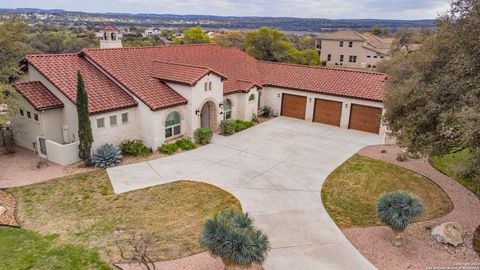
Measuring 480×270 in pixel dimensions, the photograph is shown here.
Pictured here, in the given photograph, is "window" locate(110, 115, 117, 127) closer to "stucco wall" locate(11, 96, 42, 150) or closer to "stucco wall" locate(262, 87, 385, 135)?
"stucco wall" locate(11, 96, 42, 150)

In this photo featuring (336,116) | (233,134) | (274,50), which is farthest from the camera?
(274,50)

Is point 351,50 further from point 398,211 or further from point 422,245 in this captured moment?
point 398,211

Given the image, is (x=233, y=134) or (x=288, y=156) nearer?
(x=288, y=156)

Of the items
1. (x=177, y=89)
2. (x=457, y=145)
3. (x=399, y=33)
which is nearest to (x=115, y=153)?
(x=177, y=89)

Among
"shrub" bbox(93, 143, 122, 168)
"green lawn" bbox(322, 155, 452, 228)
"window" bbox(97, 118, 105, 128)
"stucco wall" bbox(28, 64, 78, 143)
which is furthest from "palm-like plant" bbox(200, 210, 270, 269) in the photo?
"stucco wall" bbox(28, 64, 78, 143)

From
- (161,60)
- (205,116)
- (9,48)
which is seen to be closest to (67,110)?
(9,48)

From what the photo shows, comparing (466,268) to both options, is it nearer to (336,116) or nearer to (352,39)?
(336,116)
